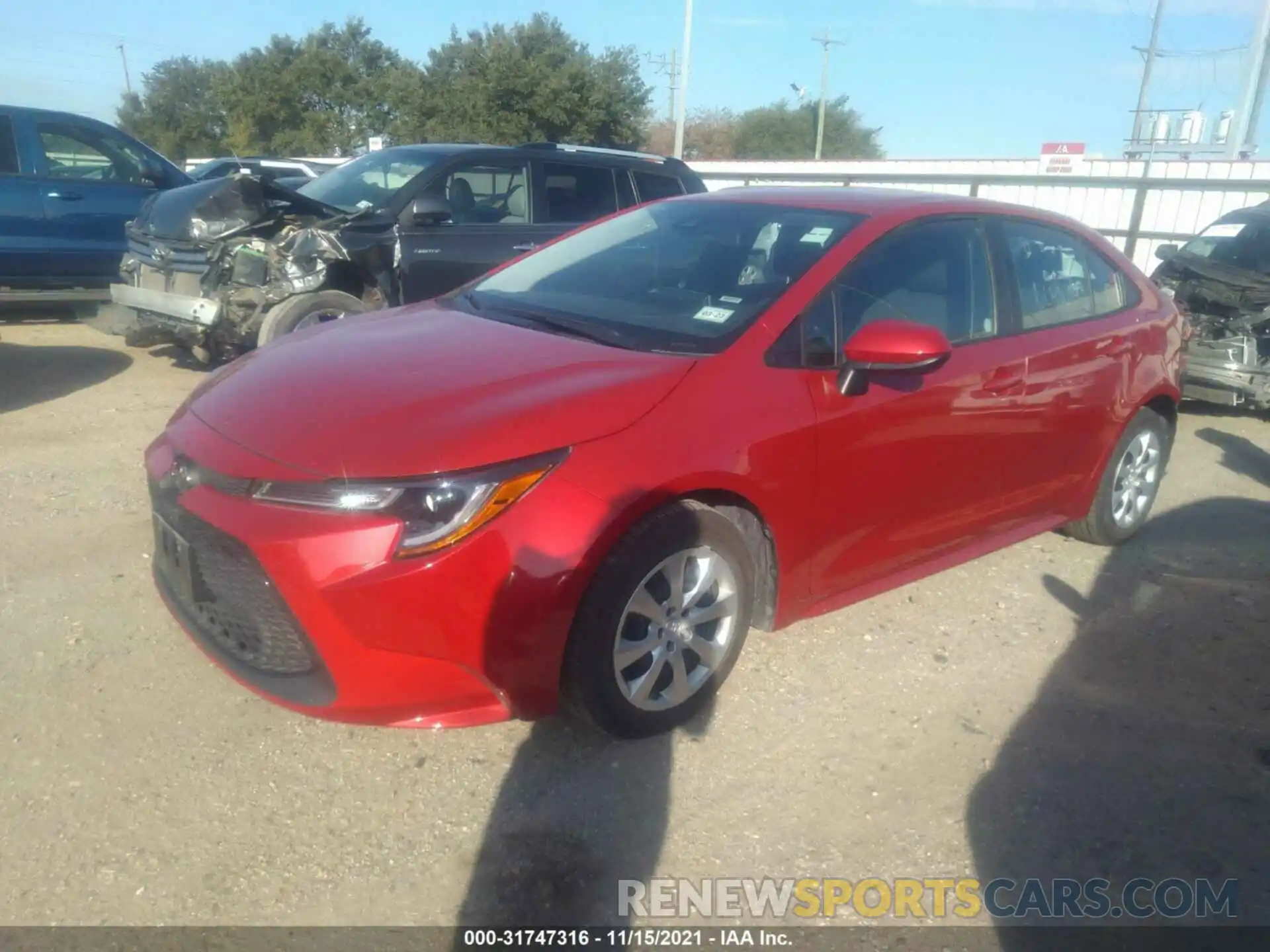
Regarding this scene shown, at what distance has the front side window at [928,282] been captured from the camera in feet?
11.7

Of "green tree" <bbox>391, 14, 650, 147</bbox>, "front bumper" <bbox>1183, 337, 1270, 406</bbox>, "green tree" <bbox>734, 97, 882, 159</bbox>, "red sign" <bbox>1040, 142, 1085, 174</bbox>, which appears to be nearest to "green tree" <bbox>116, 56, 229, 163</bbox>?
"green tree" <bbox>391, 14, 650, 147</bbox>

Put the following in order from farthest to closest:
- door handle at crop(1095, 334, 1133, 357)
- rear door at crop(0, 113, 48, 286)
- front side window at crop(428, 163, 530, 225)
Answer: rear door at crop(0, 113, 48, 286), front side window at crop(428, 163, 530, 225), door handle at crop(1095, 334, 1133, 357)

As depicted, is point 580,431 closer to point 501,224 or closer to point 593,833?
point 593,833

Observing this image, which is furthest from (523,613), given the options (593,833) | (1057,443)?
(1057,443)

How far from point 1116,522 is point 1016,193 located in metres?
9.87

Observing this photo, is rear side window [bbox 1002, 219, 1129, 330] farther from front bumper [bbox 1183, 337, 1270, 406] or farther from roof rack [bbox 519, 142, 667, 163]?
roof rack [bbox 519, 142, 667, 163]

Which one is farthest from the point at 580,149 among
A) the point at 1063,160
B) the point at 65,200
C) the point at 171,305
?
the point at 1063,160

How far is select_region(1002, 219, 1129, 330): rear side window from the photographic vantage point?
4191mm

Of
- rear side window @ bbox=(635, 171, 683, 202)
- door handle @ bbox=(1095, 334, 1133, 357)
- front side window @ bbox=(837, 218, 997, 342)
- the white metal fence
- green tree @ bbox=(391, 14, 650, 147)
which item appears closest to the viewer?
front side window @ bbox=(837, 218, 997, 342)

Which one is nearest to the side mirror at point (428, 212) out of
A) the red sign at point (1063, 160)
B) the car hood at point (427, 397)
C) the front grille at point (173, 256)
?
the front grille at point (173, 256)

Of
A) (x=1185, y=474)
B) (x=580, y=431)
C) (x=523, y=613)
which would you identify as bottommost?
(x=1185, y=474)

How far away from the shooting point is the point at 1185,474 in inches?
254

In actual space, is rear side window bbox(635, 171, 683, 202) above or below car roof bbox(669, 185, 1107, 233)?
below

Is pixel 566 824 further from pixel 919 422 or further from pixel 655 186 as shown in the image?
pixel 655 186
